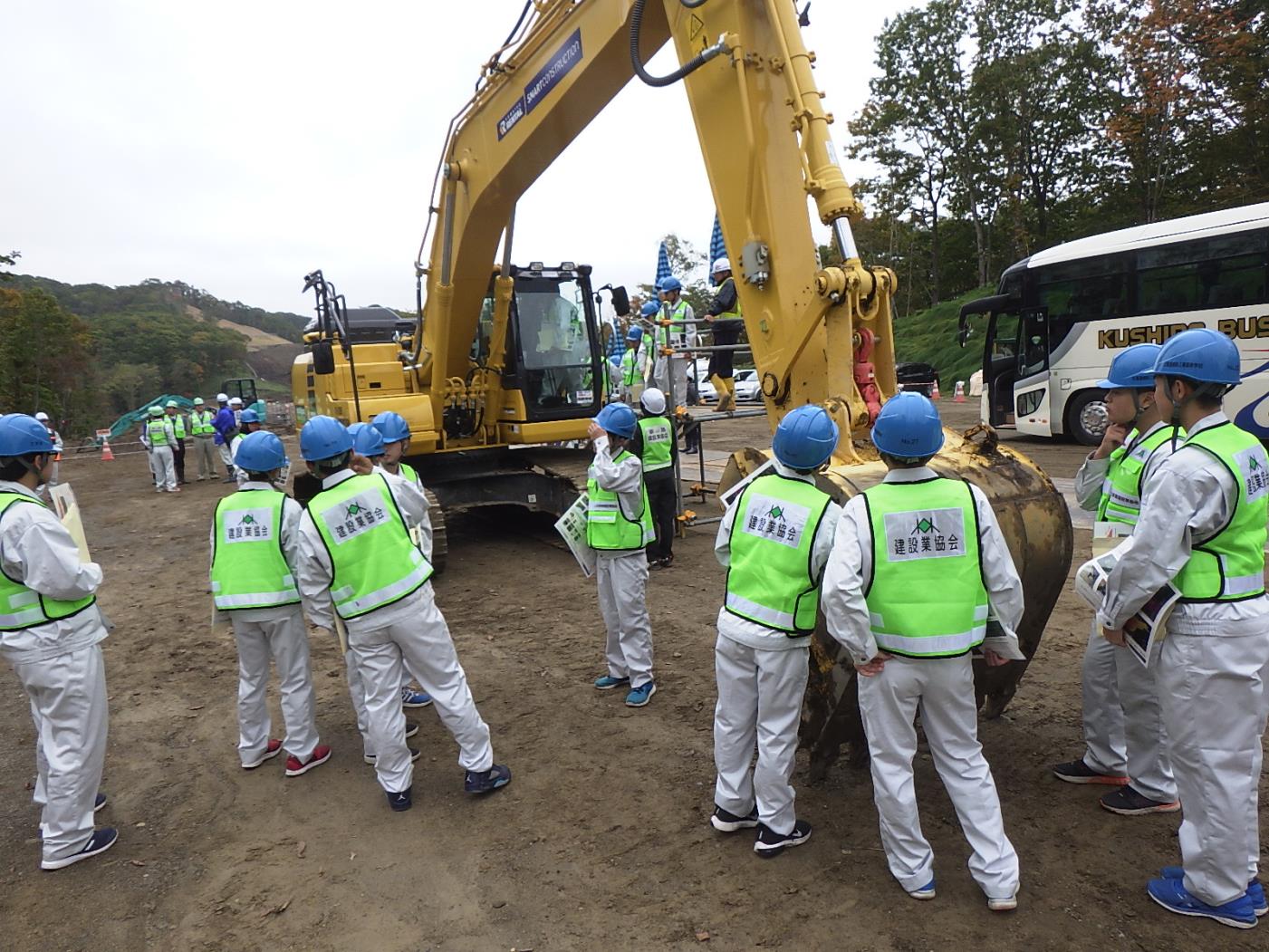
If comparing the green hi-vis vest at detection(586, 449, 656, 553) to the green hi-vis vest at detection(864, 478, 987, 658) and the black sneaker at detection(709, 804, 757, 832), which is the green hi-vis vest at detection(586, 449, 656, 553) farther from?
the green hi-vis vest at detection(864, 478, 987, 658)

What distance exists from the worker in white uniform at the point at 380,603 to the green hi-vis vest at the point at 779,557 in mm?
1556

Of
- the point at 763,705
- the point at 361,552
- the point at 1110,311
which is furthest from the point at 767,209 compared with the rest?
the point at 1110,311

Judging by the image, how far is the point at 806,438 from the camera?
127 inches

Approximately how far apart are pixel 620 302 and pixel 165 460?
13.7 meters

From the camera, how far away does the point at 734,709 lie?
339cm

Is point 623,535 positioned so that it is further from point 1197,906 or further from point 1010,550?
point 1197,906

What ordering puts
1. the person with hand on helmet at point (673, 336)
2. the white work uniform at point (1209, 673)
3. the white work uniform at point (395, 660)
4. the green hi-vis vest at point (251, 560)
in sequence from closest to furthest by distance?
the white work uniform at point (1209, 673)
the white work uniform at point (395, 660)
the green hi-vis vest at point (251, 560)
the person with hand on helmet at point (673, 336)

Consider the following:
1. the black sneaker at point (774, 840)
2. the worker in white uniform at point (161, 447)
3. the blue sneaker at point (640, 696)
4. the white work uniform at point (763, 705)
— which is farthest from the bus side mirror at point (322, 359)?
the worker in white uniform at point (161, 447)

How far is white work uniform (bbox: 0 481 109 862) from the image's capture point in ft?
11.2

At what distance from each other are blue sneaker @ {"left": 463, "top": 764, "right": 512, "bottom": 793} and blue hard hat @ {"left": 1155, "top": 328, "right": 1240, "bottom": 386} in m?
3.46

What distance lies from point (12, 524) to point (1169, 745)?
4732 mm

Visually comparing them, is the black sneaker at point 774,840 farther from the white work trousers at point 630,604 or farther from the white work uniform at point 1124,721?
the white work trousers at point 630,604

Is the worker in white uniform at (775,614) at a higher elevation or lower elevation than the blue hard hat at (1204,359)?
lower

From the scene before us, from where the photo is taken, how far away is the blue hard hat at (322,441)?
3953 millimetres
